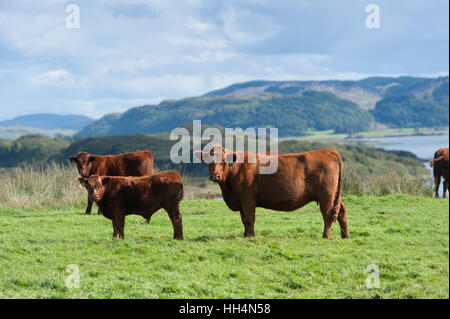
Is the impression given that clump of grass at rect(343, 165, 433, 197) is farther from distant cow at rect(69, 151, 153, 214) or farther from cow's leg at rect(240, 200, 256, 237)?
cow's leg at rect(240, 200, 256, 237)

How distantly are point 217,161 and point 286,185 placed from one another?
5.06ft

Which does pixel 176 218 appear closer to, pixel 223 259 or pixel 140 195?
pixel 140 195

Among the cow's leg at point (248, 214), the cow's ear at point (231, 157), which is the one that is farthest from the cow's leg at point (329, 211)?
the cow's ear at point (231, 157)

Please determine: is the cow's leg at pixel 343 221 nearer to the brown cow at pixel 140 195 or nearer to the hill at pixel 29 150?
the brown cow at pixel 140 195

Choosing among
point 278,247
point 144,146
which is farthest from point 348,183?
point 144,146

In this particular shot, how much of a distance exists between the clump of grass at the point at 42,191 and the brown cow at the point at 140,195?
8.08m

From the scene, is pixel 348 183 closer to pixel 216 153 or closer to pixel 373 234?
pixel 373 234

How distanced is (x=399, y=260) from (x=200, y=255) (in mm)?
3484

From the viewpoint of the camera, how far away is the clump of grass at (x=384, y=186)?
19.7 meters

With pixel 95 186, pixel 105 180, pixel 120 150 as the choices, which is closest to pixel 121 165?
pixel 105 180

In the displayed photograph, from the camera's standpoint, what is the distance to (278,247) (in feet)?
31.2

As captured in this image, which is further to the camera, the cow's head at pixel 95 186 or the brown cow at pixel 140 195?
the brown cow at pixel 140 195

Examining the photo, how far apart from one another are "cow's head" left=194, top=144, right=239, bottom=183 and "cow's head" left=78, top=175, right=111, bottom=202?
1.94 meters

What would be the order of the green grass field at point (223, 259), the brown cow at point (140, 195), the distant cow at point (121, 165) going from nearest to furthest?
the green grass field at point (223, 259) → the brown cow at point (140, 195) → the distant cow at point (121, 165)
